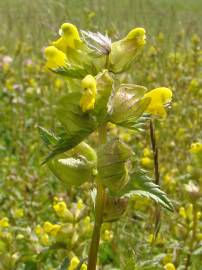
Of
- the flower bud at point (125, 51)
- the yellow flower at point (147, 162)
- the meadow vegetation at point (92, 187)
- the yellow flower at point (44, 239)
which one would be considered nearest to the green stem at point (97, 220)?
the meadow vegetation at point (92, 187)

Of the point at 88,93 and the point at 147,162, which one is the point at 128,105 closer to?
the point at 88,93

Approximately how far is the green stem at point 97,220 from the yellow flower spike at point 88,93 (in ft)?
0.26

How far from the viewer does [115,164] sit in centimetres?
93

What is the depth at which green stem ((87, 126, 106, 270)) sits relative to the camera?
967 millimetres

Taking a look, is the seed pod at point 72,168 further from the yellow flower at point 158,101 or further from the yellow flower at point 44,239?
the yellow flower at point 44,239

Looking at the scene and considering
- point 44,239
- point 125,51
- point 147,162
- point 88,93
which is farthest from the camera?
point 147,162

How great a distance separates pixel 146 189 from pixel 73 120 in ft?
0.57

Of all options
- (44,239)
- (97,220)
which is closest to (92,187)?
(97,220)

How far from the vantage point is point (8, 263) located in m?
1.70

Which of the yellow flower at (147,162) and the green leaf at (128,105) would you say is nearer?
the green leaf at (128,105)

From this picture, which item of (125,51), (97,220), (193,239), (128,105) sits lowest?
(193,239)

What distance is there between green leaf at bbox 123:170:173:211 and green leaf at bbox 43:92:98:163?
119 mm

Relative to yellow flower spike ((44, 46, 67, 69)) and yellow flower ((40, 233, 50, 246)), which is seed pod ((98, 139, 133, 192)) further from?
yellow flower ((40, 233, 50, 246))

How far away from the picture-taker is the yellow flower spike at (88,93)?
0.89 metres
